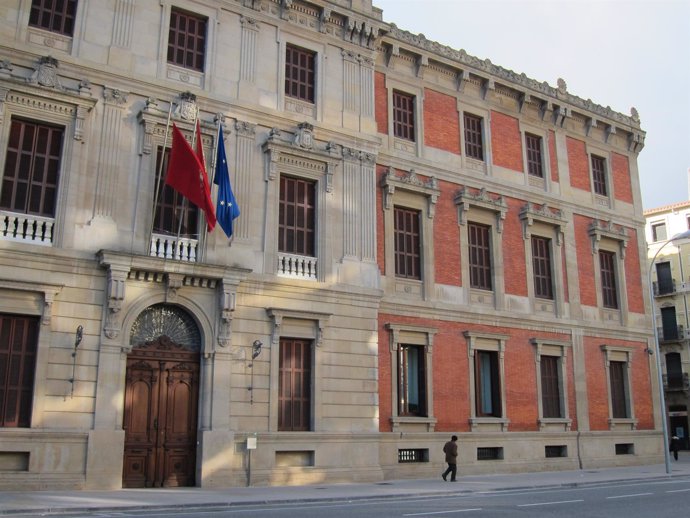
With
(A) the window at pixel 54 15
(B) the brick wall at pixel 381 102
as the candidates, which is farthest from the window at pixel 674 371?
(A) the window at pixel 54 15

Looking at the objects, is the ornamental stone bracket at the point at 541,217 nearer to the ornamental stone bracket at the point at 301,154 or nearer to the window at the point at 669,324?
the ornamental stone bracket at the point at 301,154

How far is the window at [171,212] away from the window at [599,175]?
783 inches

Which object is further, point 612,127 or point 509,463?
point 612,127

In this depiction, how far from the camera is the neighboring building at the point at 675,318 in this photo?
5028 centimetres

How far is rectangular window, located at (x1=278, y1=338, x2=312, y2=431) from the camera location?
67.6 feet

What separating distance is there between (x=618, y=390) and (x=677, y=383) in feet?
77.9

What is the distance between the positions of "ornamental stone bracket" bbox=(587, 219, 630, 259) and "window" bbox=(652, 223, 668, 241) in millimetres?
26218

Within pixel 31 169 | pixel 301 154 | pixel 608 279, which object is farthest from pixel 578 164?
pixel 31 169

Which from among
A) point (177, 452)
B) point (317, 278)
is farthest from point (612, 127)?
point (177, 452)

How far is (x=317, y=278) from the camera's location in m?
21.9

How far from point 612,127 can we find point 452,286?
1305 centimetres

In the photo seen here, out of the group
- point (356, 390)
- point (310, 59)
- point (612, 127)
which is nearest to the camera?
point (356, 390)

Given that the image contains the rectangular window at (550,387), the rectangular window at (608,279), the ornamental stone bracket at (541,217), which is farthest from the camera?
the rectangular window at (608,279)

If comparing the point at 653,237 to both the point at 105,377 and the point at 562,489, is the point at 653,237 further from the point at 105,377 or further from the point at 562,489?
the point at 105,377
